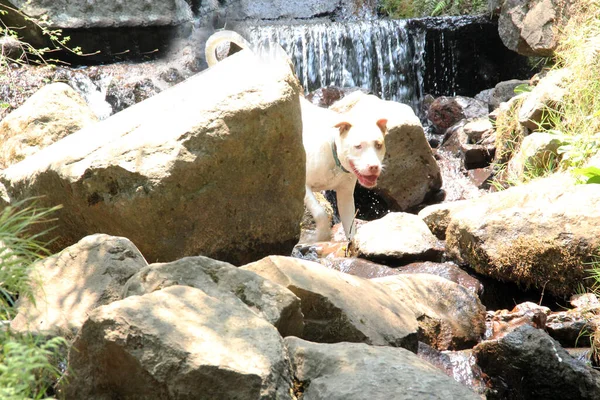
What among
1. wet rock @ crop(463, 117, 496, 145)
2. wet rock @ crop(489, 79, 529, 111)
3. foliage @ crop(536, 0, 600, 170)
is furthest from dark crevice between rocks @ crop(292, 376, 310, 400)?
wet rock @ crop(489, 79, 529, 111)

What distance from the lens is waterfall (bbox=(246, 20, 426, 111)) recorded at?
13.0 metres

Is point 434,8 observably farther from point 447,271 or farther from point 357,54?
point 447,271

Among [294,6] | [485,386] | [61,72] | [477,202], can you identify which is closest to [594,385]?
[485,386]

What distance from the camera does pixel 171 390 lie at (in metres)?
2.61

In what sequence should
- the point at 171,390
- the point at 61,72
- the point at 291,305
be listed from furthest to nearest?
the point at 61,72 → the point at 291,305 → the point at 171,390

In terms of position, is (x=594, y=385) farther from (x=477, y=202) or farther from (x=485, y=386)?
(x=477, y=202)

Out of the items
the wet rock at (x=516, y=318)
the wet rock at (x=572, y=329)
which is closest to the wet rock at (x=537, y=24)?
the wet rock at (x=516, y=318)

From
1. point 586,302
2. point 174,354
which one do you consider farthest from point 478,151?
point 174,354

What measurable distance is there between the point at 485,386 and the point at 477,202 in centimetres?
244

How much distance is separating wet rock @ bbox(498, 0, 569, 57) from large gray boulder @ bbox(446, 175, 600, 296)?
4.97 metres

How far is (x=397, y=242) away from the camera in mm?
6074

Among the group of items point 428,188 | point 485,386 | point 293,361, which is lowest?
point 428,188

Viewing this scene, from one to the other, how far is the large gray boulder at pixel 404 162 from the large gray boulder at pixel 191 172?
3715 mm

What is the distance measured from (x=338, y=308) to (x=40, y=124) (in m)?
3.88
